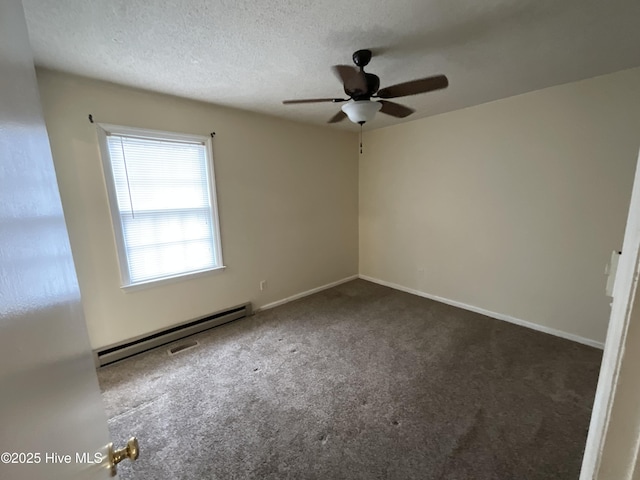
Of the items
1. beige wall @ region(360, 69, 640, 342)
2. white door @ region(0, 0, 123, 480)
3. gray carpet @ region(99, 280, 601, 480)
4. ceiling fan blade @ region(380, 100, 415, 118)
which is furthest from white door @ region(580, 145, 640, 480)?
beige wall @ region(360, 69, 640, 342)

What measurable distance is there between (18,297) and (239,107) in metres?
3.06

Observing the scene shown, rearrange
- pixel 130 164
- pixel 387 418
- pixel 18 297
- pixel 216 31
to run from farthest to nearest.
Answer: pixel 130 164, pixel 387 418, pixel 216 31, pixel 18 297

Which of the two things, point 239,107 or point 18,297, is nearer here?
point 18,297

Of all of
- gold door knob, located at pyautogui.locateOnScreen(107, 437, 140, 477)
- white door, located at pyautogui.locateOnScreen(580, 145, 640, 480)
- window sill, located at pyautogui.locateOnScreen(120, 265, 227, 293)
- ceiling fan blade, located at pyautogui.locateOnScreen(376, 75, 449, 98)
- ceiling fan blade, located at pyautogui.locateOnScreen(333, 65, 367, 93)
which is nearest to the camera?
white door, located at pyautogui.locateOnScreen(580, 145, 640, 480)

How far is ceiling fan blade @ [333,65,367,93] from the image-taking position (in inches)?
60.9

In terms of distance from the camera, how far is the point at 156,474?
145 cm

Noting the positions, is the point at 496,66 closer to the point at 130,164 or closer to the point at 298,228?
the point at 298,228

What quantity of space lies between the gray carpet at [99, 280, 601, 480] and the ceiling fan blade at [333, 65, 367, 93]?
2.19 m

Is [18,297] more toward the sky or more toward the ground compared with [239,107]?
more toward the ground

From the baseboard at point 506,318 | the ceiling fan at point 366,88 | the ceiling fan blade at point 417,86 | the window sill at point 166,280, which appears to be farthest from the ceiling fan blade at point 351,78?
the baseboard at point 506,318

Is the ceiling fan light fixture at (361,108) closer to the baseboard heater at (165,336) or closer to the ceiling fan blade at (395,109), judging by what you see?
the ceiling fan blade at (395,109)

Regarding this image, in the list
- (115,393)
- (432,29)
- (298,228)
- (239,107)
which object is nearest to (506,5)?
(432,29)

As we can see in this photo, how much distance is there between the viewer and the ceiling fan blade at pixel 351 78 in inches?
60.9

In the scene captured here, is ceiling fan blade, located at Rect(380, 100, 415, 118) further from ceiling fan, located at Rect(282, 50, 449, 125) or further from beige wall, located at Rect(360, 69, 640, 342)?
beige wall, located at Rect(360, 69, 640, 342)
